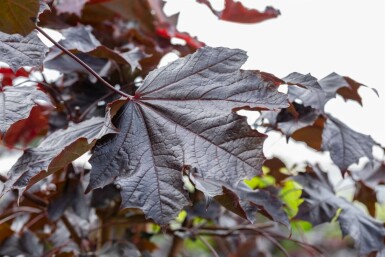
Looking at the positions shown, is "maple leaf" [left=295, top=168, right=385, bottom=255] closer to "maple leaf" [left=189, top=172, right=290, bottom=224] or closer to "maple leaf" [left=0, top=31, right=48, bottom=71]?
"maple leaf" [left=189, top=172, right=290, bottom=224]

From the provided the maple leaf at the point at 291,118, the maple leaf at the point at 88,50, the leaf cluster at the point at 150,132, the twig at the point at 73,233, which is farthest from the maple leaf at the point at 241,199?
the twig at the point at 73,233

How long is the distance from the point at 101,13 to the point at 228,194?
59 centimetres

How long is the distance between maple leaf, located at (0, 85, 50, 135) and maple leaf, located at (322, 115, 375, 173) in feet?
1.39

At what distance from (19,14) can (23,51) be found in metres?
0.09

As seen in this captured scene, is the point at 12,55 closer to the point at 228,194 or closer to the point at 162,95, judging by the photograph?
the point at 162,95

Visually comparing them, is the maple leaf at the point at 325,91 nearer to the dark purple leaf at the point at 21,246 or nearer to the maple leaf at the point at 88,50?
the maple leaf at the point at 88,50

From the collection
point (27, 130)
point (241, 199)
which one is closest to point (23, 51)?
point (241, 199)

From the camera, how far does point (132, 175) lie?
1.92 ft

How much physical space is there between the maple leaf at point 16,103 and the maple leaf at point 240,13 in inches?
18.4

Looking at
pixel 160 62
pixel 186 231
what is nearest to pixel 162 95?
pixel 160 62

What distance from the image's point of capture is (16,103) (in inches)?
22.8

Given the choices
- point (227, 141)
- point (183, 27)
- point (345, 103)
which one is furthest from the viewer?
point (183, 27)

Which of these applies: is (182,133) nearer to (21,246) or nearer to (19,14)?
(19,14)

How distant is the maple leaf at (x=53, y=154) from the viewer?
569 mm
